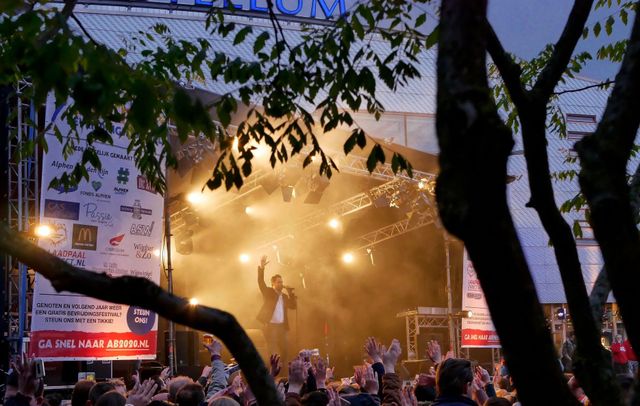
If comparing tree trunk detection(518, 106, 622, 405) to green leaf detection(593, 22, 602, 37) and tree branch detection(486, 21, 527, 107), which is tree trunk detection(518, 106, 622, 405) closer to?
tree branch detection(486, 21, 527, 107)

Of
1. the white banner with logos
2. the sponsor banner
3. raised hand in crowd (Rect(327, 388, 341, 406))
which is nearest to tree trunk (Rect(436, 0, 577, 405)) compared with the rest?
raised hand in crowd (Rect(327, 388, 341, 406))

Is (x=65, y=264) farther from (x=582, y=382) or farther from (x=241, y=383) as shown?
(x=241, y=383)

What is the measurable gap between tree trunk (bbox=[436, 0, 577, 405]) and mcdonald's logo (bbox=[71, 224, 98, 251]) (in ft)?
30.0

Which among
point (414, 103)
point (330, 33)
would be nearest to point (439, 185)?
point (330, 33)

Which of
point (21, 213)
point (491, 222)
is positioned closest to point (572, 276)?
point (491, 222)

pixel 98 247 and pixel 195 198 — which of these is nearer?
pixel 98 247

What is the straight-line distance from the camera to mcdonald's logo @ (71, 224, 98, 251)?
34.6 ft

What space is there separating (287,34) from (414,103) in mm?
4449

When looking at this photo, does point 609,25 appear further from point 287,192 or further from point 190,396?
point 287,192

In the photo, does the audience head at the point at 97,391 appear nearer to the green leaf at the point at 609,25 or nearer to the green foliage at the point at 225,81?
the green foliage at the point at 225,81

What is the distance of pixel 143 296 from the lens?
2.37 metres

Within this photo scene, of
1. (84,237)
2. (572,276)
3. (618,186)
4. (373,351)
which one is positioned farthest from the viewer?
(84,237)

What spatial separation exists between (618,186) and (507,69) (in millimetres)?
1190

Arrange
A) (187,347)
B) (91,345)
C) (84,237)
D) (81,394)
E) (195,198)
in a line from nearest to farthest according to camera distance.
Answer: (81,394), (91,345), (84,237), (187,347), (195,198)
